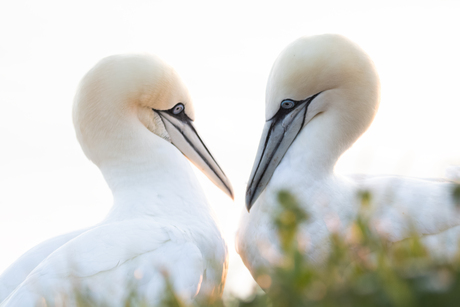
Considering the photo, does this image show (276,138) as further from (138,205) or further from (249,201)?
(138,205)

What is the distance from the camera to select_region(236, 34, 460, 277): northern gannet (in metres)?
3.90

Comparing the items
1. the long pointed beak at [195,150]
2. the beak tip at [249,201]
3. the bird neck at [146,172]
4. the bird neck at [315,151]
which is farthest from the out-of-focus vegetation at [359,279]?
the long pointed beak at [195,150]

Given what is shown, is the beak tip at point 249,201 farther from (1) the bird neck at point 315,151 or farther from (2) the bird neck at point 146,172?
(2) the bird neck at point 146,172

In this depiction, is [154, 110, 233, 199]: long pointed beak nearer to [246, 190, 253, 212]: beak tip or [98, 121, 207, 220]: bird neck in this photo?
[98, 121, 207, 220]: bird neck

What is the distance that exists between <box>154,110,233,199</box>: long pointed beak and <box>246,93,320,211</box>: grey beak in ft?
2.59

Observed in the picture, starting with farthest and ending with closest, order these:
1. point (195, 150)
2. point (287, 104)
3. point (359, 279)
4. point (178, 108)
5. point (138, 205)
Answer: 1. point (195, 150)
2. point (178, 108)
3. point (287, 104)
4. point (138, 205)
5. point (359, 279)

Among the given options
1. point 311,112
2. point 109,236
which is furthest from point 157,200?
point 311,112

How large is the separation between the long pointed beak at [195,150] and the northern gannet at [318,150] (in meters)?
0.78

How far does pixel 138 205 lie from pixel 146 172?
0.51 meters

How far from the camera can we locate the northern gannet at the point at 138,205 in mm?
3256

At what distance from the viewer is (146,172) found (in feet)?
15.3

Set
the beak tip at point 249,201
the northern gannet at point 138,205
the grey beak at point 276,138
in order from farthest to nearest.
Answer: the grey beak at point 276,138 → the beak tip at point 249,201 → the northern gannet at point 138,205

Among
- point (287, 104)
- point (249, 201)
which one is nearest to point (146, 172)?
point (249, 201)

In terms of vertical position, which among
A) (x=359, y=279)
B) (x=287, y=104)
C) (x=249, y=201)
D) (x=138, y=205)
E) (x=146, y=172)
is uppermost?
(x=359, y=279)
